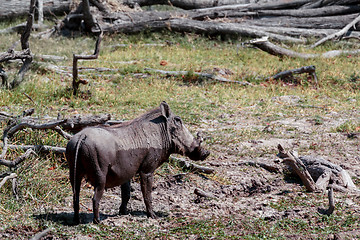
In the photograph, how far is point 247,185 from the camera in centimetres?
595

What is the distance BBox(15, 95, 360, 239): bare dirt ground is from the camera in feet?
16.1

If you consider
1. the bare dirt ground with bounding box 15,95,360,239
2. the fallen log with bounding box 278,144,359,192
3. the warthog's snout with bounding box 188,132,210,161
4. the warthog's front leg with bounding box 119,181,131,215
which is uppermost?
the warthog's snout with bounding box 188,132,210,161

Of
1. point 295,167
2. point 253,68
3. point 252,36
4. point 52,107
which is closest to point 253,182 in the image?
point 295,167

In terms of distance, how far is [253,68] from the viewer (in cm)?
1202

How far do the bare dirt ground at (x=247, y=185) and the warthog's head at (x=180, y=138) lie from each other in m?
0.65

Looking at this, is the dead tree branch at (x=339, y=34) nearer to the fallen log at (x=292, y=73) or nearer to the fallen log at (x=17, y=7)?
the fallen log at (x=292, y=73)

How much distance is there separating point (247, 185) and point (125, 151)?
220cm

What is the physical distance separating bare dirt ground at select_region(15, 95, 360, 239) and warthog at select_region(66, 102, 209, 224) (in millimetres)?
405

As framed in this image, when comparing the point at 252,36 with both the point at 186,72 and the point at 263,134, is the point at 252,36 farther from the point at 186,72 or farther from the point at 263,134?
Result: the point at 263,134

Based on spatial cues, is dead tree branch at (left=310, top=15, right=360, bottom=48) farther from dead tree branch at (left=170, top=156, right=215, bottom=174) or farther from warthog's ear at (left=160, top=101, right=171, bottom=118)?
warthog's ear at (left=160, top=101, right=171, bottom=118)

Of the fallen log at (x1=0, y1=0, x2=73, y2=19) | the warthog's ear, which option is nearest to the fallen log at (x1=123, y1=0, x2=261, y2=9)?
the fallen log at (x1=0, y1=0, x2=73, y2=19)

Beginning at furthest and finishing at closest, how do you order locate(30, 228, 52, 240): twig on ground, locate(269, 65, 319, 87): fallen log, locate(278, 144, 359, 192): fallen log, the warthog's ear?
locate(269, 65, 319, 87): fallen log < locate(278, 144, 359, 192): fallen log < the warthog's ear < locate(30, 228, 52, 240): twig on ground

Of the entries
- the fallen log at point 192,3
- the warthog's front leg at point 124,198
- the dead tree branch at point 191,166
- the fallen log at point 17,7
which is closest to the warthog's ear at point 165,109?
the warthog's front leg at point 124,198

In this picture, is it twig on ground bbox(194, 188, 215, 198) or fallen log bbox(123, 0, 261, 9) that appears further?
fallen log bbox(123, 0, 261, 9)
